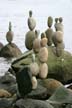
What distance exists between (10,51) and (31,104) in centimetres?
341

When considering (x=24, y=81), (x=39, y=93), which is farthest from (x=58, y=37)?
(x=24, y=81)

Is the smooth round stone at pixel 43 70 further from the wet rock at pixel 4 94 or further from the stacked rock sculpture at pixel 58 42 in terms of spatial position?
the stacked rock sculpture at pixel 58 42

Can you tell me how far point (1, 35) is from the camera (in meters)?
11.3

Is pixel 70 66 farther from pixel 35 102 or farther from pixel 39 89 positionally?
pixel 35 102

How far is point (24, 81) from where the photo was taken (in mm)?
5555

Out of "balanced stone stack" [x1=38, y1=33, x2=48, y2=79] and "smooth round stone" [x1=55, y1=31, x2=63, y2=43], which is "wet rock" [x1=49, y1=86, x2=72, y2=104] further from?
"smooth round stone" [x1=55, y1=31, x2=63, y2=43]

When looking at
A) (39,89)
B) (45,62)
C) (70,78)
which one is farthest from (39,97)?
(70,78)

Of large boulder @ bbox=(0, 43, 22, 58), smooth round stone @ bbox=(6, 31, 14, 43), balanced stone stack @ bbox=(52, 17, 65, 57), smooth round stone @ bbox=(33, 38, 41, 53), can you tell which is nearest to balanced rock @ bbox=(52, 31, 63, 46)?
balanced stone stack @ bbox=(52, 17, 65, 57)

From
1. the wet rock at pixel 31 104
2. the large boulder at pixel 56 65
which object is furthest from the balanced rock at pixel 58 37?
the wet rock at pixel 31 104

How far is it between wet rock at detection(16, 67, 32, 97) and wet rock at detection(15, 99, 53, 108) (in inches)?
5.2

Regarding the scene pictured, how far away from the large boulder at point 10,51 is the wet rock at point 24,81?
3.10 m

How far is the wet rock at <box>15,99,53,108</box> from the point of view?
17.7 ft

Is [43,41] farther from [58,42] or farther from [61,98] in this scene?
[61,98]

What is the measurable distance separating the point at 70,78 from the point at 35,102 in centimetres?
188
